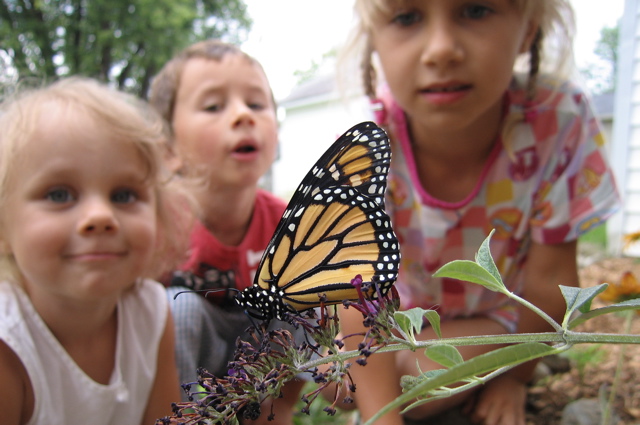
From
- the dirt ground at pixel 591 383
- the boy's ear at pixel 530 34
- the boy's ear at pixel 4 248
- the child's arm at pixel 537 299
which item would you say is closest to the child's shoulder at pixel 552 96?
the boy's ear at pixel 530 34

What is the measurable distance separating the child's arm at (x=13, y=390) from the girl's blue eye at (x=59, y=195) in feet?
1.12

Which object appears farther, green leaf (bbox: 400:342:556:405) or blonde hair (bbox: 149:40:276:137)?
blonde hair (bbox: 149:40:276:137)

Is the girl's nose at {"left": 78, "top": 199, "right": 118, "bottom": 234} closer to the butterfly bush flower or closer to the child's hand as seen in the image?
the butterfly bush flower

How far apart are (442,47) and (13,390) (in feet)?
4.03

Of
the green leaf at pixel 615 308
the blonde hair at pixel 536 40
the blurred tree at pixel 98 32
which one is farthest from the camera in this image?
the blurred tree at pixel 98 32

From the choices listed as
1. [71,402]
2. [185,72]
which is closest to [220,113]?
[185,72]

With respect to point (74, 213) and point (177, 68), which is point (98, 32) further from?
point (74, 213)

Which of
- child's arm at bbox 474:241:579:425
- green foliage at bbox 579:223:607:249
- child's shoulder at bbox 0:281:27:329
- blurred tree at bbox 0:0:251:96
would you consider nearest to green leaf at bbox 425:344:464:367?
child's shoulder at bbox 0:281:27:329

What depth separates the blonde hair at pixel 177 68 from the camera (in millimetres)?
2008

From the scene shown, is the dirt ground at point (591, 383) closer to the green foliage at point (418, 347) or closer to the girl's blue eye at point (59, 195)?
the green foliage at point (418, 347)

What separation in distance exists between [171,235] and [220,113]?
45 centimetres

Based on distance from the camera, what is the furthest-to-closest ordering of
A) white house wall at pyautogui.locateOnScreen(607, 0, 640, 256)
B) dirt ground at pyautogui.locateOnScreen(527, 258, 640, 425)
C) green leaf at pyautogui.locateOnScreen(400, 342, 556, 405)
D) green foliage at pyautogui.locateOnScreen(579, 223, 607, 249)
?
1. green foliage at pyautogui.locateOnScreen(579, 223, 607, 249)
2. white house wall at pyautogui.locateOnScreen(607, 0, 640, 256)
3. dirt ground at pyautogui.locateOnScreen(527, 258, 640, 425)
4. green leaf at pyautogui.locateOnScreen(400, 342, 556, 405)

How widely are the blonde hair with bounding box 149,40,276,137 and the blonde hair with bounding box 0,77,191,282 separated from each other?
450 mm

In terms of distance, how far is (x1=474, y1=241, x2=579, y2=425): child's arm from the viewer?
1661 millimetres
